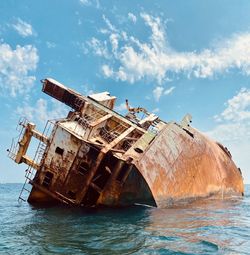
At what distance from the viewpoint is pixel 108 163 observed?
12.1 metres

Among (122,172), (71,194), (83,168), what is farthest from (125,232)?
(71,194)

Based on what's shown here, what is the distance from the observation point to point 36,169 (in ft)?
41.3

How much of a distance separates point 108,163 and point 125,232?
4.32 m

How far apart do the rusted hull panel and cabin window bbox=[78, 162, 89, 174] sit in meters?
2.28

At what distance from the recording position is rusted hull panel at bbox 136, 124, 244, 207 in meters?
10.8

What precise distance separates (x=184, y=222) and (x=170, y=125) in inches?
194

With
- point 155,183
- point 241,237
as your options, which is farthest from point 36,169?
point 241,237

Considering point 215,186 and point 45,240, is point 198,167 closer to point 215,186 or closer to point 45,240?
point 215,186

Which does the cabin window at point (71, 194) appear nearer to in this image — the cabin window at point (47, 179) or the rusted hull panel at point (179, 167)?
the cabin window at point (47, 179)

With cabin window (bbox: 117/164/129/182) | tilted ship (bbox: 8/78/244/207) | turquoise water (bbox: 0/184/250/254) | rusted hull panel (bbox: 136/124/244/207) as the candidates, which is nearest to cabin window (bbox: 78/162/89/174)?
tilted ship (bbox: 8/78/244/207)

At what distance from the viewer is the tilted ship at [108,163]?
11.1 meters

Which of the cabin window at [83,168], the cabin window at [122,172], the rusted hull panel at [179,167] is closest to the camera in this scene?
the rusted hull panel at [179,167]

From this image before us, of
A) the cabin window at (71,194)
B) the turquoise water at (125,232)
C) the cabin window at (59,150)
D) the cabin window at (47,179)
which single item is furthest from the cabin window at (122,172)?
the cabin window at (47,179)

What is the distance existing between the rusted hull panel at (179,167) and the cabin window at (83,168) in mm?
2279
